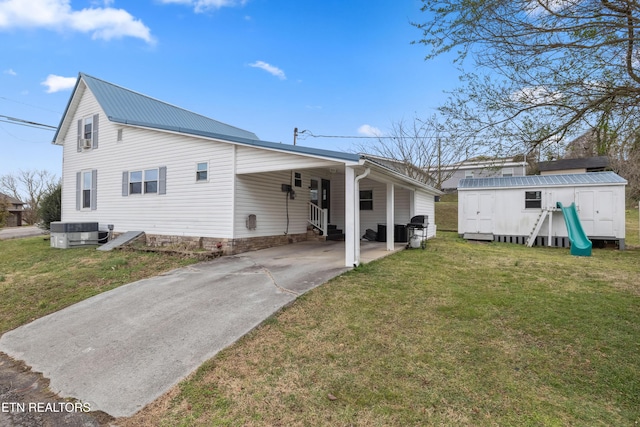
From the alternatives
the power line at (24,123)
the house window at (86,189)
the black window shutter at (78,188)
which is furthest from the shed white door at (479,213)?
the power line at (24,123)

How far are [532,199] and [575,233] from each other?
2114mm

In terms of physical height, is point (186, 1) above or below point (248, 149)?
above

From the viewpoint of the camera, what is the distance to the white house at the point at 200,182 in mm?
8445

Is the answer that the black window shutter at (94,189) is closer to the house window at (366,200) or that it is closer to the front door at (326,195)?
the front door at (326,195)

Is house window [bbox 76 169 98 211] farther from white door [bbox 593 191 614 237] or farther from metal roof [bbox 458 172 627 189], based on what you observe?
white door [bbox 593 191 614 237]

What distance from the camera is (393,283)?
19.8 feet

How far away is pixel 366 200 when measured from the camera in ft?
45.1

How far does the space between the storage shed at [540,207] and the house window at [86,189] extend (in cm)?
1525

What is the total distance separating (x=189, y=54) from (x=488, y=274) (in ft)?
46.5

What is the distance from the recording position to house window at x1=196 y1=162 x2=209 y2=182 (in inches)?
371

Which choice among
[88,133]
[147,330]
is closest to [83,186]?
[88,133]

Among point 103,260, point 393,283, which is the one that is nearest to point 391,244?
point 393,283

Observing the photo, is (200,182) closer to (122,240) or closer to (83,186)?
(122,240)

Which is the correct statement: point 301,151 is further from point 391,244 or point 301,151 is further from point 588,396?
point 588,396
